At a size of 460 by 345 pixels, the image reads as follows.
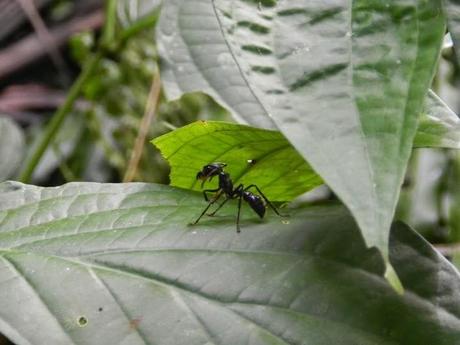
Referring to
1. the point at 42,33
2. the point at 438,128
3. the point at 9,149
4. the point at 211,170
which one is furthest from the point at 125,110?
the point at 438,128

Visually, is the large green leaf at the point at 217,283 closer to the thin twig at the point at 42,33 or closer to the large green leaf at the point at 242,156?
the large green leaf at the point at 242,156

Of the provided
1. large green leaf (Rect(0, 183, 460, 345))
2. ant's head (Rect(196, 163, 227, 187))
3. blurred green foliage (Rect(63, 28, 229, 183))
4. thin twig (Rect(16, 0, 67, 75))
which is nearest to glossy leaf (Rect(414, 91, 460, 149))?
large green leaf (Rect(0, 183, 460, 345))

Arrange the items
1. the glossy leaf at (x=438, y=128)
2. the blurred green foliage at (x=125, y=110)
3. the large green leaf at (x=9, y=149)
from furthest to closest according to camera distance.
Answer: the blurred green foliage at (x=125, y=110) → the large green leaf at (x=9, y=149) → the glossy leaf at (x=438, y=128)

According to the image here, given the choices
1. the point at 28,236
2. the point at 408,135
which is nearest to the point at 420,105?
the point at 408,135

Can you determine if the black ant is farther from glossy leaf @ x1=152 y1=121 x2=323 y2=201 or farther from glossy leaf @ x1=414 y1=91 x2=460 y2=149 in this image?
glossy leaf @ x1=414 y1=91 x2=460 y2=149

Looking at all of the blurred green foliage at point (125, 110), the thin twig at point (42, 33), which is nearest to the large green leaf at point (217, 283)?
the blurred green foliage at point (125, 110)

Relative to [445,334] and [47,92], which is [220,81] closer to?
[445,334]

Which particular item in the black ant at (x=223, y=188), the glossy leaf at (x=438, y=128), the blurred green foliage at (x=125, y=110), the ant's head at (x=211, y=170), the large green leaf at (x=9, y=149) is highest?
the glossy leaf at (x=438, y=128)

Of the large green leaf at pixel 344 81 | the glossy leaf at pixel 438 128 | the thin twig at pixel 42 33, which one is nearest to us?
the large green leaf at pixel 344 81
